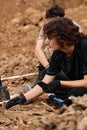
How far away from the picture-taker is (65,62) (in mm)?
5695

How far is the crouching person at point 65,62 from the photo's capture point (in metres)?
5.28

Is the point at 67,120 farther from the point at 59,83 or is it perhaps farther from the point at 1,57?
the point at 1,57

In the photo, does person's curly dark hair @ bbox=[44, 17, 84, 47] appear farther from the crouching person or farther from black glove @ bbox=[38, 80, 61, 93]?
black glove @ bbox=[38, 80, 61, 93]

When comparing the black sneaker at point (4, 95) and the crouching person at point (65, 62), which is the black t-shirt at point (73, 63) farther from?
the black sneaker at point (4, 95)

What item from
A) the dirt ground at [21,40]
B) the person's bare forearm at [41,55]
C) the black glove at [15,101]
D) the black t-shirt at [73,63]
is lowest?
the dirt ground at [21,40]

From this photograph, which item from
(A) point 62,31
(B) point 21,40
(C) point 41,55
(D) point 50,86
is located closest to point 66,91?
(D) point 50,86

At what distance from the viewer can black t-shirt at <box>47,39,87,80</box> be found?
5469 millimetres

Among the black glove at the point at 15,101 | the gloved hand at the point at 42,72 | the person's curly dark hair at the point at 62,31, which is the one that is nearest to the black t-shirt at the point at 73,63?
the person's curly dark hair at the point at 62,31

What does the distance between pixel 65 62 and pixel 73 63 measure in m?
0.09

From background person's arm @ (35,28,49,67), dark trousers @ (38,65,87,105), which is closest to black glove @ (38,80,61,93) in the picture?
dark trousers @ (38,65,87,105)

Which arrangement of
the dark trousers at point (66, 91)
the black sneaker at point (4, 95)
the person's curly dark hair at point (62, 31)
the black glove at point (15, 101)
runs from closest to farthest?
the person's curly dark hair at point (62, 31), the dark trousers at point (66, 91), the black glove at point (15, 101), the black sneaker at point (4, 95)

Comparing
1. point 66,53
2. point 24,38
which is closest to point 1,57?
point 24,38

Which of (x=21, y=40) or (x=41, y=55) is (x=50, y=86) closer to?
(x=41, y=55)

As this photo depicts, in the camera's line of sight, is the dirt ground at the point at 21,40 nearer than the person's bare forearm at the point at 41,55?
Yes
